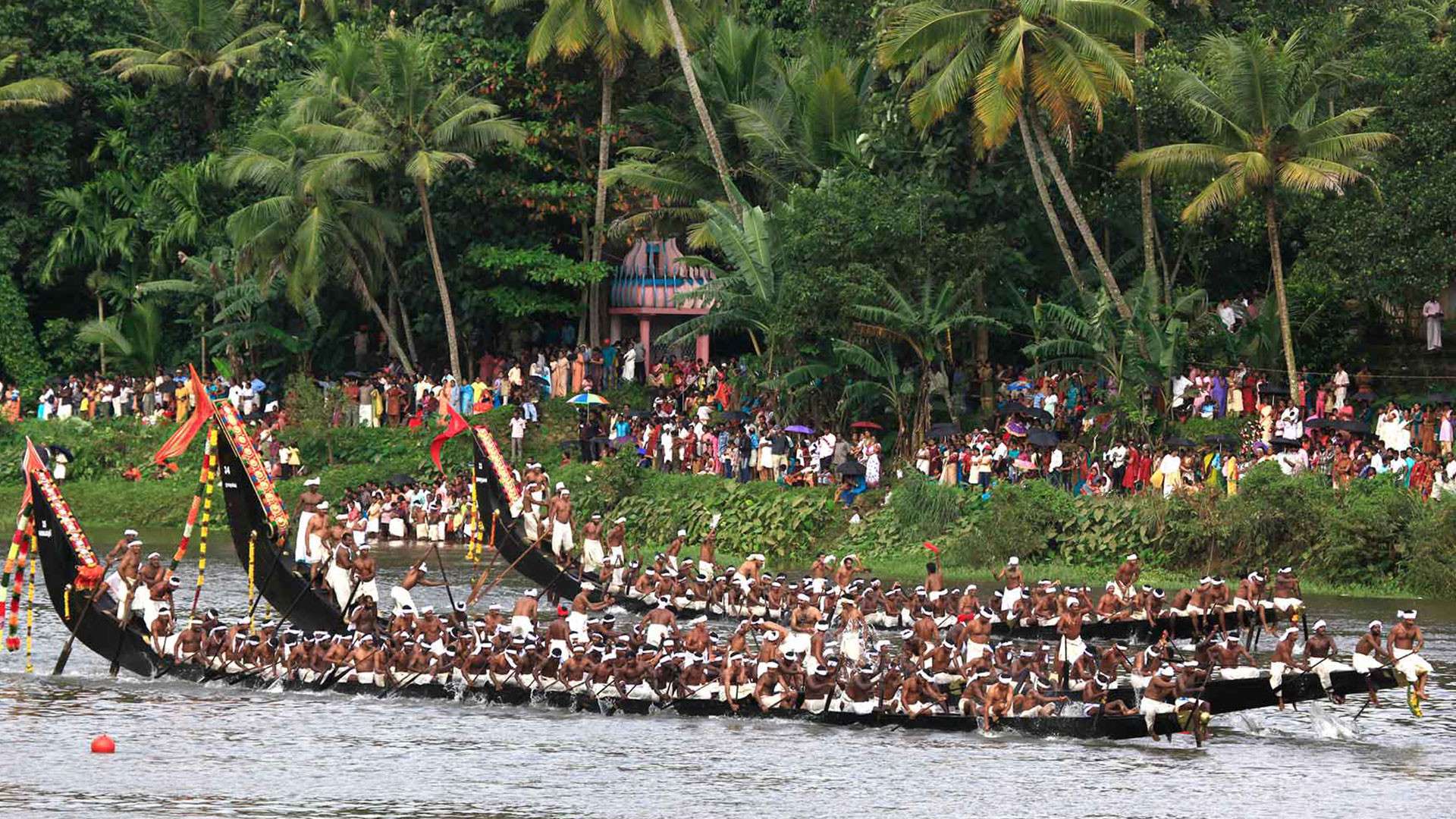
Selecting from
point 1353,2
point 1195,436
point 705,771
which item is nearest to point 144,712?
point 705,771

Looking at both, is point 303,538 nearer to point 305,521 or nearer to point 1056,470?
point 305,521

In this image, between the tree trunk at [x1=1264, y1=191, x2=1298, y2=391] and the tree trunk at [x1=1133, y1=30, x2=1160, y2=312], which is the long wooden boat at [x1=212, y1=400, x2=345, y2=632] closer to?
the tree trunk at [x1=1133, y1=30, x2=1160, y2=312]

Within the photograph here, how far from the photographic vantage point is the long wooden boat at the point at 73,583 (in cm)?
2778

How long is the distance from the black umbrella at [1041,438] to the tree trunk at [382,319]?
1652 centimetres

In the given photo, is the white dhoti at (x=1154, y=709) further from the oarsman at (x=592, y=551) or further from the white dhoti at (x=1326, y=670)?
the oarsman at (x=592, y=551)

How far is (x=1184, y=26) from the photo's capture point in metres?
41.1

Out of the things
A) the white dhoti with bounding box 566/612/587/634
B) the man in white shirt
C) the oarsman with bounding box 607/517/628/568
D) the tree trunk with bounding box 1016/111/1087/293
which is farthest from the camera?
the tree trunk with bounding box 1016/111/1087/293

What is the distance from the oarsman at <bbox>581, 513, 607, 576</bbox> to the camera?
33.8 m

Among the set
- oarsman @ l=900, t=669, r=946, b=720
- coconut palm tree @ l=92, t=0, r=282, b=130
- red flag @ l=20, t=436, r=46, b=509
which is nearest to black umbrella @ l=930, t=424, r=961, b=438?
oarsman @ l=900, t=669, r=946, b=720

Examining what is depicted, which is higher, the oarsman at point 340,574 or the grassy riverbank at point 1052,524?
the grassy riverbank at point 1052,524

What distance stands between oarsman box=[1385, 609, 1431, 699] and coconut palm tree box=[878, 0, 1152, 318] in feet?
47.7

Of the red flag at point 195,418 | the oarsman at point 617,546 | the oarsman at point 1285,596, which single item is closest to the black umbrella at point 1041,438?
the oarsman at point 617,546

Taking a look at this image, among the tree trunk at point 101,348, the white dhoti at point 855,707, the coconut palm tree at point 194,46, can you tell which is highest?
the coconut palm tree at point 194,46

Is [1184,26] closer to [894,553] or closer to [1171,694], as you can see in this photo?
[894,553]
